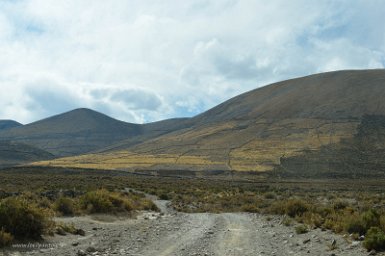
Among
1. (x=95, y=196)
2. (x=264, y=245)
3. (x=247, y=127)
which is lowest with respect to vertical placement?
(x=264, y=245)

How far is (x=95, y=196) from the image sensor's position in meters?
25.6

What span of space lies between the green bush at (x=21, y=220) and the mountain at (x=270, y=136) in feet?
315

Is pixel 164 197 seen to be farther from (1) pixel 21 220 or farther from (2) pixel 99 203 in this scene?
(1) pixel 21 220

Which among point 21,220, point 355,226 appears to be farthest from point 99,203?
point 355,226

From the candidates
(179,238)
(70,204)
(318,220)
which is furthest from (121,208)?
(318,220)

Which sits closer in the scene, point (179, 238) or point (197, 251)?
point (197, 251)

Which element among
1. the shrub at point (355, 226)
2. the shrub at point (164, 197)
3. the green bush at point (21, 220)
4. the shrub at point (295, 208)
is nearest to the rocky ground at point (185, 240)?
the green bush at point (21, 220)

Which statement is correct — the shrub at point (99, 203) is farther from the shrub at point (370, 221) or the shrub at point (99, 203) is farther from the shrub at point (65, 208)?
the shrub at point (370, 221)

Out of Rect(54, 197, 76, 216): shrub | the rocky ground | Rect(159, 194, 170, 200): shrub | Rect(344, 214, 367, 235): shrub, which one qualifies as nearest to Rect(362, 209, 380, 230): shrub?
Rect(344, 214, 367, 235): shrub

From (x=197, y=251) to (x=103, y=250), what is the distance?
3062 mm

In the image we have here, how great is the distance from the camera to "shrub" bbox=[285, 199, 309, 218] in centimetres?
2709

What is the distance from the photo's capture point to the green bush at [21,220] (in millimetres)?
14844

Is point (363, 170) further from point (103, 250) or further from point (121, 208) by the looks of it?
point (103, 250)

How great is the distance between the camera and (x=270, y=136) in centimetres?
15488
